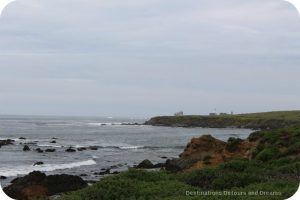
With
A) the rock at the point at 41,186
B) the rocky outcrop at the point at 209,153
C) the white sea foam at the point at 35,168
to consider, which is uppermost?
the rocky outcrop at the point at 209,153

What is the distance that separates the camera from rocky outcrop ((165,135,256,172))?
1038 inches

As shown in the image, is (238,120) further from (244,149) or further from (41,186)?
(41,186)

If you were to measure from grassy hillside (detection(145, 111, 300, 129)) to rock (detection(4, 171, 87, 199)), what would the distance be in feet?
265

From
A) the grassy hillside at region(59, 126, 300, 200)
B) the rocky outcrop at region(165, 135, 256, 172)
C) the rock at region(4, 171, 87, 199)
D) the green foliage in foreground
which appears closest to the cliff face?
the rocky outcrop at region(165, 135, 256, 172)

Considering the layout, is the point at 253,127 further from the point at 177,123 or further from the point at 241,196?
the point at 241,196

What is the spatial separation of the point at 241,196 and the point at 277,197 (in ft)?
2.69

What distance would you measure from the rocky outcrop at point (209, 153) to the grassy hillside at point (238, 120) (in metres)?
68.5

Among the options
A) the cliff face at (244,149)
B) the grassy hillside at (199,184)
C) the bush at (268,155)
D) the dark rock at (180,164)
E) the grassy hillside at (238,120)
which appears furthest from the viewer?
the grassy hillside at (238,120)

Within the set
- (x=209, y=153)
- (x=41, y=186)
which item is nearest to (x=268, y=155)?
(x=209, y=153)

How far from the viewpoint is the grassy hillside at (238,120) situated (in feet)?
346

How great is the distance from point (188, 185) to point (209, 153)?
17278mm

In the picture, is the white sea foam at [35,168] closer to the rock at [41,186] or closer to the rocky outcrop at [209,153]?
the rock at [41,186]

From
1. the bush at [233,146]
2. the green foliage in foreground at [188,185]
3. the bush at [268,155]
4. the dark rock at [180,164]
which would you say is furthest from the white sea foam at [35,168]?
the green foliage in foreground at [188,185]

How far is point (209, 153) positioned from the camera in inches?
1182
